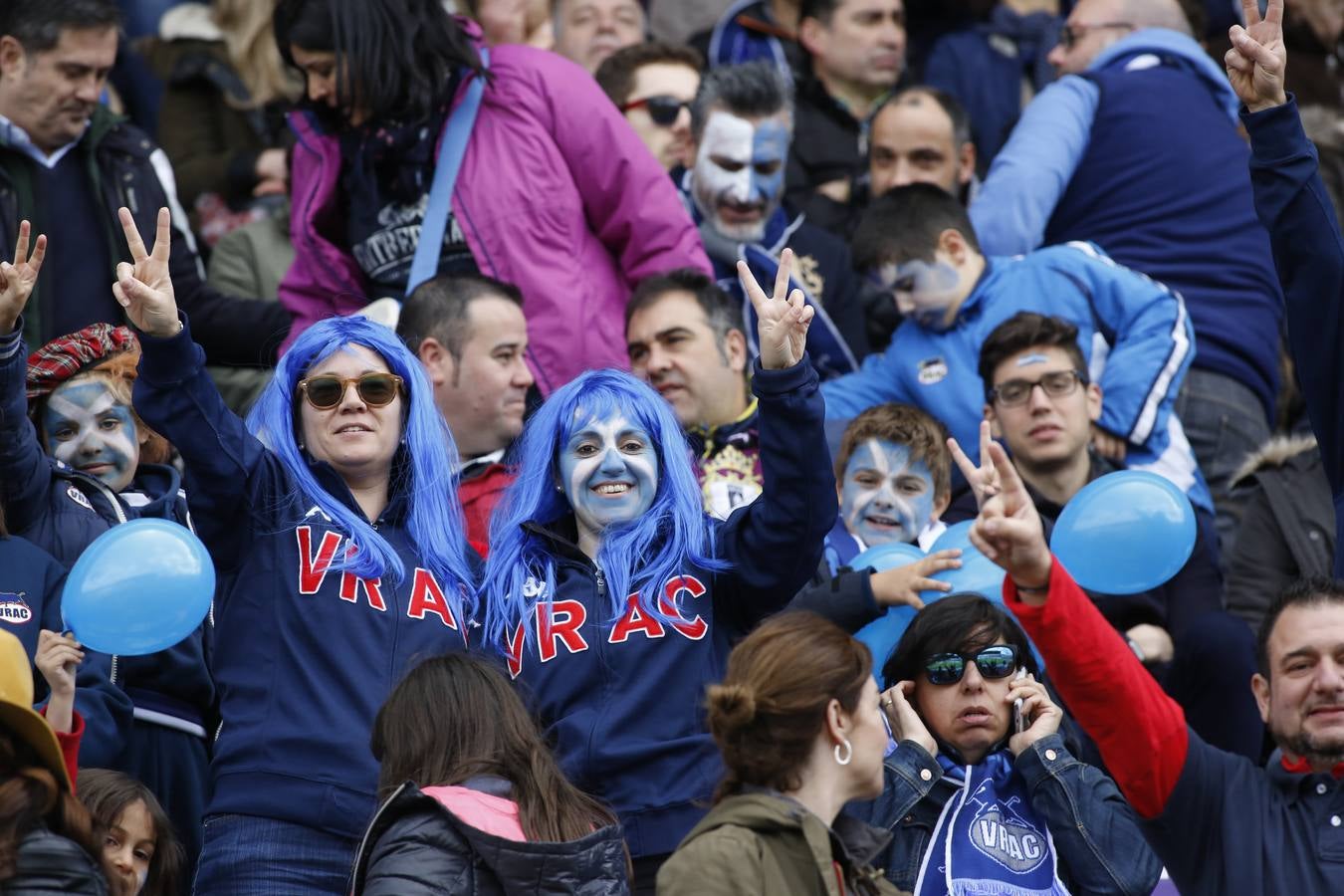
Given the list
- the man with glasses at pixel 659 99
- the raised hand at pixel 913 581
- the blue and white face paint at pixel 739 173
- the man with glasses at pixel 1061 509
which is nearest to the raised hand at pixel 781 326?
the raised hand at pixel 913 581

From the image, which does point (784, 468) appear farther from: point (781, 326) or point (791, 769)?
point (791, 769)

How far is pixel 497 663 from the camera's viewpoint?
5172 millimetres

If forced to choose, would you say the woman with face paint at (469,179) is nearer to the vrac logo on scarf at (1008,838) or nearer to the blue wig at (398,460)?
the blue wig at (398,460)

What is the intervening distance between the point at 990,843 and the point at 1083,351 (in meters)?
2.55

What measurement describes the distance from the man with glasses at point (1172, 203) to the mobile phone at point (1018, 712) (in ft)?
7.56

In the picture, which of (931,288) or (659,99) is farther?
(659,99)

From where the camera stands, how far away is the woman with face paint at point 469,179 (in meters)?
6.82

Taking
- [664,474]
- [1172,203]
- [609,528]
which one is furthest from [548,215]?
[1172,203]

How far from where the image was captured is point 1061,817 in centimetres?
503

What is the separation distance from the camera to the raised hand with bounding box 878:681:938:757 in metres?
5.14

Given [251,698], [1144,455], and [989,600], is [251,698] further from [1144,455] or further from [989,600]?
[1144,455]

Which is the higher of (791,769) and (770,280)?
(791,769)

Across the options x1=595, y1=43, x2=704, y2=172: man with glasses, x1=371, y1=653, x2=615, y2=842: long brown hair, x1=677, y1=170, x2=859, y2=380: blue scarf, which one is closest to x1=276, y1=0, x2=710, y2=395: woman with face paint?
x1=677, y1=170, x2=859, y2=380: blue scarf

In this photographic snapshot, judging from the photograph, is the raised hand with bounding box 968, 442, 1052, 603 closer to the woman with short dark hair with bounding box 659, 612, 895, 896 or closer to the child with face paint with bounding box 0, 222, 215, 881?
the woman with short dark hair with bounding box 659, 612, 895, 896
